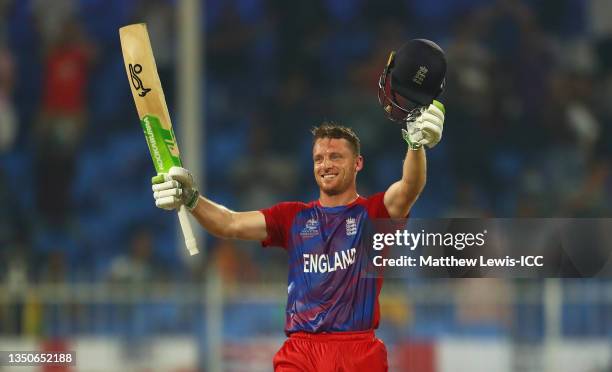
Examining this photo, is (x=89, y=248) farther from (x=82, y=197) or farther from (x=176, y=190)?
(x=176, y=190)

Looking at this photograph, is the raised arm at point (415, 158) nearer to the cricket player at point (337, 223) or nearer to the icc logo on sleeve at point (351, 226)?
the cricket player at point (337, 223)

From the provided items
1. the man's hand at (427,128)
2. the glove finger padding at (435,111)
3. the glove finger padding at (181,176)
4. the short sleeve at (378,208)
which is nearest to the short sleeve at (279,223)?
the short sleeve at (378,208)

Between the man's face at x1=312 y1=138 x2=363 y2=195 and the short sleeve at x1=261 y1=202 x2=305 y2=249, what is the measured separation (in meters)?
0.30

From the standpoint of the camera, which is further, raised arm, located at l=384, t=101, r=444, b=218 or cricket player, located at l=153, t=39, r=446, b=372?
cricket player, located at l=153, t=39, r=446, b=372

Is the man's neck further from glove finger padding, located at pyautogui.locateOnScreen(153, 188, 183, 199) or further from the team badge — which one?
glove finger padding, located at pyautogui.locateOnScreen(153, 188, 183, 199)

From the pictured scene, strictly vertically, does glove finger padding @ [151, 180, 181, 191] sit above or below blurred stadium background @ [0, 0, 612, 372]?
below

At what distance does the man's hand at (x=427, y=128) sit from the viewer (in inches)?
254

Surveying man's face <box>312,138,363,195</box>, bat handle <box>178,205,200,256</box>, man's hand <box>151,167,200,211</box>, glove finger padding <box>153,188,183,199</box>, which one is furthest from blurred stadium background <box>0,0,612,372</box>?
glove finger padding <box>153,188,183,199</box>

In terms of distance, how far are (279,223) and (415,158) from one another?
1.06 m

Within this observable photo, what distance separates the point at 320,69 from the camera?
15.9 metres

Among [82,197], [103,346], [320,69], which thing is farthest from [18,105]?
[103,346]

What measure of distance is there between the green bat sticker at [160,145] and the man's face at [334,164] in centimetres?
80

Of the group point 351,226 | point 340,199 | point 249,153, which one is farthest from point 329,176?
point 249,153

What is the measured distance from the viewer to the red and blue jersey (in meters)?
6.91
